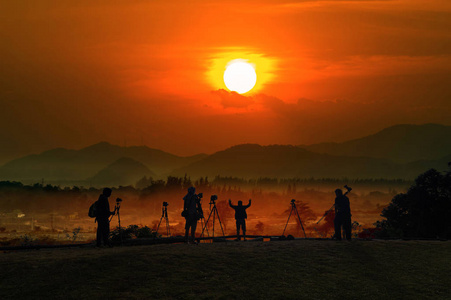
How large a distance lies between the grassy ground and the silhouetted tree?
15035 mm

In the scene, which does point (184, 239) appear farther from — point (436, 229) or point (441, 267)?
point (436, 229)

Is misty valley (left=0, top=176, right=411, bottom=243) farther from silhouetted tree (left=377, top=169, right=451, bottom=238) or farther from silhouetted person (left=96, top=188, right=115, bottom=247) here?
silhouetted person (left=96, top=188, right=115, bottom=247)

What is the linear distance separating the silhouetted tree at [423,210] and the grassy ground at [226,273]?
1503cm

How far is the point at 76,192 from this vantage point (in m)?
143

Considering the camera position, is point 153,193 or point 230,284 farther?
point 153,193

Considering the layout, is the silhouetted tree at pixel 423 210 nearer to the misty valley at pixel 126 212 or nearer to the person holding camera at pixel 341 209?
the person holding camera at pixel 341 209

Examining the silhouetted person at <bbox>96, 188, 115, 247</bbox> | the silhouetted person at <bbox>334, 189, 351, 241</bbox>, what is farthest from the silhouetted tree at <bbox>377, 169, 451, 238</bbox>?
the silhouetted person at <bbox>96, 188, 115, 247</bbox>

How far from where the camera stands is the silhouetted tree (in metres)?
43.7

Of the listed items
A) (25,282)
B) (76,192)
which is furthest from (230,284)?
(76,192)

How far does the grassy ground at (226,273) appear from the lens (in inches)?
829

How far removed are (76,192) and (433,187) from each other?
112763 millimetres

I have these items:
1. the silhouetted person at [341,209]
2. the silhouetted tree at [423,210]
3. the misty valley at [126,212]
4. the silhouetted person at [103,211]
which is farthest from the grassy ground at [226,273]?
the misty valley at [126,212]

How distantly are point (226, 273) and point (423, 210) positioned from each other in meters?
26.8

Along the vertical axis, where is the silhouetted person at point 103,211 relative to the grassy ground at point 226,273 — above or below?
above
